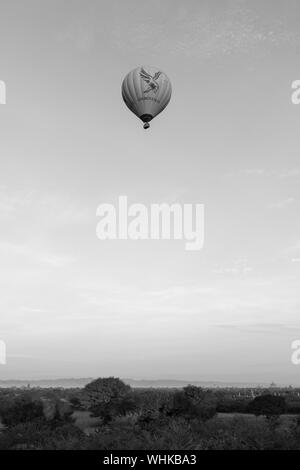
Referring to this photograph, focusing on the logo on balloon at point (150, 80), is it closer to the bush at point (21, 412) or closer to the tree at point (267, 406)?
the bush at point (21, 412)

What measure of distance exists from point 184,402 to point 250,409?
9102 millimetres

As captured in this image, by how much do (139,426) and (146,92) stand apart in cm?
2270

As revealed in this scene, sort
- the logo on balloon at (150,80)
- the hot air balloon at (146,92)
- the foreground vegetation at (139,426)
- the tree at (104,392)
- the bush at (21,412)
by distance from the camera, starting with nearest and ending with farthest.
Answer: the foreground vegetation at (139,426), the bush at (21,412), the hot air balloon at (146,92), the logo on balloon at (150,80), the tree at (104,392)

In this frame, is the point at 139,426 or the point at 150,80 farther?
the point at 150,80

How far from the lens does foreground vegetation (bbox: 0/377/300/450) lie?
67.6 ft

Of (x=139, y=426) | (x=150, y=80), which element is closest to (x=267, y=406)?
(x=139, y=426)

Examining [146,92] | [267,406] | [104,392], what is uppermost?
[146,92]

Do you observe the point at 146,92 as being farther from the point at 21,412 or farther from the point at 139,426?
the point at 21,412

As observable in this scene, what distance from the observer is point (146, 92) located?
3644 centimetres

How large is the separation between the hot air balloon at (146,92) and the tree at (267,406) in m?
26.4

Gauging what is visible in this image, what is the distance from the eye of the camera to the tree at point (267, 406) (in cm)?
4332

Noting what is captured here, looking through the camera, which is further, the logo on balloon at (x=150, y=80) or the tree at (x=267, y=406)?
the tree at (x=267, y=406)

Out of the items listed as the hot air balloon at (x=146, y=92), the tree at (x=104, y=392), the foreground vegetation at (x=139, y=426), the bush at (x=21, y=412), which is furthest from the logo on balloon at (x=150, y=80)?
the tree at (x=104, y=392)
